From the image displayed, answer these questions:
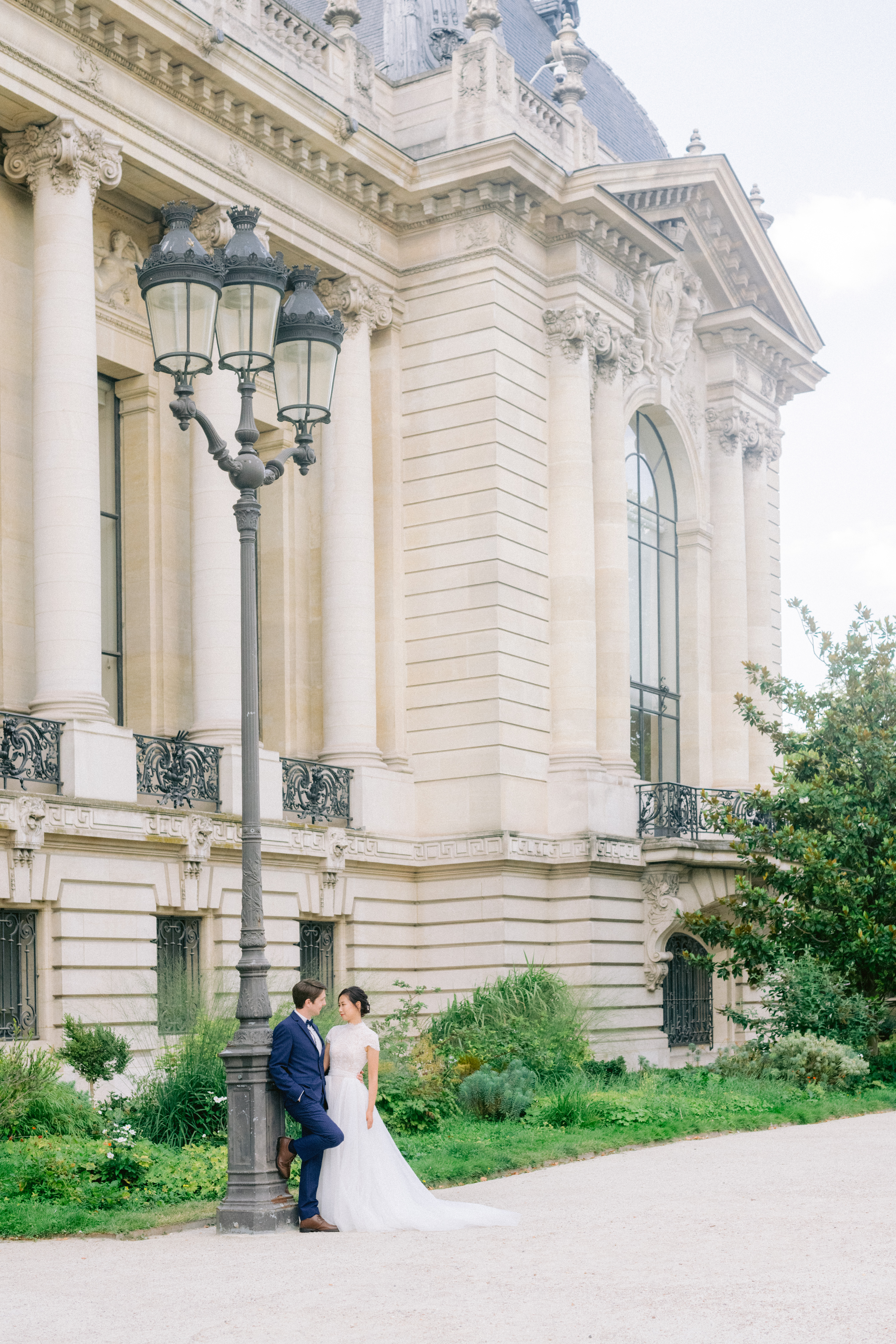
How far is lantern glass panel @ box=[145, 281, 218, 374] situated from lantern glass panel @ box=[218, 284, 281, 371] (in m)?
0.21

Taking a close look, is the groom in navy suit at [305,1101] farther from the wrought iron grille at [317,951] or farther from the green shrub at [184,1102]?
the wrought iron grille at [317,951]

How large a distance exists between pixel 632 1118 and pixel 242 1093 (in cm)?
764

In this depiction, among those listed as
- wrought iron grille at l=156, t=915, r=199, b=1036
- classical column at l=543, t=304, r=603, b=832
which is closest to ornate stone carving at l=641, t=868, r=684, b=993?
classical column at l=543, t=304, r=603, b=832

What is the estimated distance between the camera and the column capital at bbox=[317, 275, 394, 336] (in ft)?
88.9

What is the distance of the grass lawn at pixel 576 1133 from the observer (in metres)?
12.3

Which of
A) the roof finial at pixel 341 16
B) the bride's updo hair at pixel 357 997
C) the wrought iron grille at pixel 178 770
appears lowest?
the bride's updo hair at pixel 357 997

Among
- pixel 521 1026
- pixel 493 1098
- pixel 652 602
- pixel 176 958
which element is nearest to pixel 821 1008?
pixel 521 1026

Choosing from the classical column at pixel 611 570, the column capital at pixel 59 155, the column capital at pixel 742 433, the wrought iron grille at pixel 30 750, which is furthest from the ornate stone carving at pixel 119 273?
the column capital at pixel 742 433

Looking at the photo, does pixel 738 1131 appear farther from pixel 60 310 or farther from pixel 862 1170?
pixel 60 310

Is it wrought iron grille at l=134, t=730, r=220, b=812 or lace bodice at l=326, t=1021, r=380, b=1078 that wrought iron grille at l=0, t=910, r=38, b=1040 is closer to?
wrought iron grille at l=134, t=730, r=220, b=812

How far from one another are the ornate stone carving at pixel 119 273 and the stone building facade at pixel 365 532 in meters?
0.06

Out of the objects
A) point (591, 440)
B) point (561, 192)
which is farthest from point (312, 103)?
point (591, 440)

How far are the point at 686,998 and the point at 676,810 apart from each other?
3745 mm

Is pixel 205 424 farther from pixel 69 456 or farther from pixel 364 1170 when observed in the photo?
pixel 69 456
